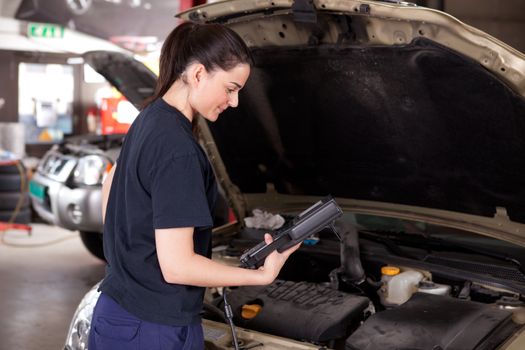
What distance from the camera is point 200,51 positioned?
5.12 ft

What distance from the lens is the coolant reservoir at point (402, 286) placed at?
7.50 ft

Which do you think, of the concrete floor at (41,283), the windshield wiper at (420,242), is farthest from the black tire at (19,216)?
the windshield wiper at (420,242)

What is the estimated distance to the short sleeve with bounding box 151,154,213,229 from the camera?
A: 1.48 metres

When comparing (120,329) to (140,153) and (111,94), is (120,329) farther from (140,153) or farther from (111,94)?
(111,94)

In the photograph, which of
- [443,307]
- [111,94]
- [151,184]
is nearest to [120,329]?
[151,184]

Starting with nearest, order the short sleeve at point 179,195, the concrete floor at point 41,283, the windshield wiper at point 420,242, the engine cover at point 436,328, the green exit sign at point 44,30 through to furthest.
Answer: the short sleeve at point 179,195 → the engine cover at point 436,328 → the windshield wiper at point 420,242 → the concrete floor at point 41,283 → the green exit sign at point 44,30

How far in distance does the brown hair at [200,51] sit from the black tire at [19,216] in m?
5.89

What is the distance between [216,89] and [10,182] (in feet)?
19.5

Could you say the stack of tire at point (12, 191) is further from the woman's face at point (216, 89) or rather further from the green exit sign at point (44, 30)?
the woman's face at point (216, 89)

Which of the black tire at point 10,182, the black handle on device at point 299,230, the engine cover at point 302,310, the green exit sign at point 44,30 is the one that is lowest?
the black tire at point 10,182

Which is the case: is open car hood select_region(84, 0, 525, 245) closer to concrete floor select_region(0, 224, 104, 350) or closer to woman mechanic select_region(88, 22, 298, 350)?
woman mechanic select_region(88, 22, 298, 350)

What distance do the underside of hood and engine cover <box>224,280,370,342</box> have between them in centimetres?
50

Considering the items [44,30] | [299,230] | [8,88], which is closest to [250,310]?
[299,230]

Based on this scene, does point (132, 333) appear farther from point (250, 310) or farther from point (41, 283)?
point (41, 283)
